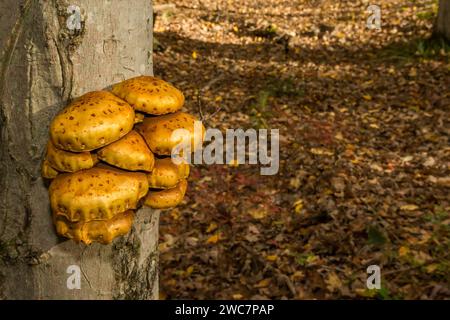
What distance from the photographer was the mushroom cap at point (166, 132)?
1.75 meters

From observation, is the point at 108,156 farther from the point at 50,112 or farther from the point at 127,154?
the point at 50,112

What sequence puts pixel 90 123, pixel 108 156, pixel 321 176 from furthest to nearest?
pixel 321 176
pixel 108 156
pixel 90 123

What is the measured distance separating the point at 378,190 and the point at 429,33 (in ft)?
22.9

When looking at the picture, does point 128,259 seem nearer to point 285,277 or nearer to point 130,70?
point 130,70

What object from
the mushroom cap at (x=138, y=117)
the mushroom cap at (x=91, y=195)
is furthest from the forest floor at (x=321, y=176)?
the mushroom cap at (x=91, y=195)

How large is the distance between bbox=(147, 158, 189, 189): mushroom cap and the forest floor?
0.27 meters

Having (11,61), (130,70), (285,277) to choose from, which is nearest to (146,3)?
(130,70)

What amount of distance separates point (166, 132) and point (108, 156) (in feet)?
0.74

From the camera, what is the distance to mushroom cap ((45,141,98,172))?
5.25ft

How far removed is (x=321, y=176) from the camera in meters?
6.35

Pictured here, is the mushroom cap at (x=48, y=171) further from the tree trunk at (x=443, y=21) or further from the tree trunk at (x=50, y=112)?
the tree trunk at (x=443, y=21)

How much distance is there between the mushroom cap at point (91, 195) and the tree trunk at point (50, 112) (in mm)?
138

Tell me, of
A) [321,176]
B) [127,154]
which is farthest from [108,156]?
[321,176]

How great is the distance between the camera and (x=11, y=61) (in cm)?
163
